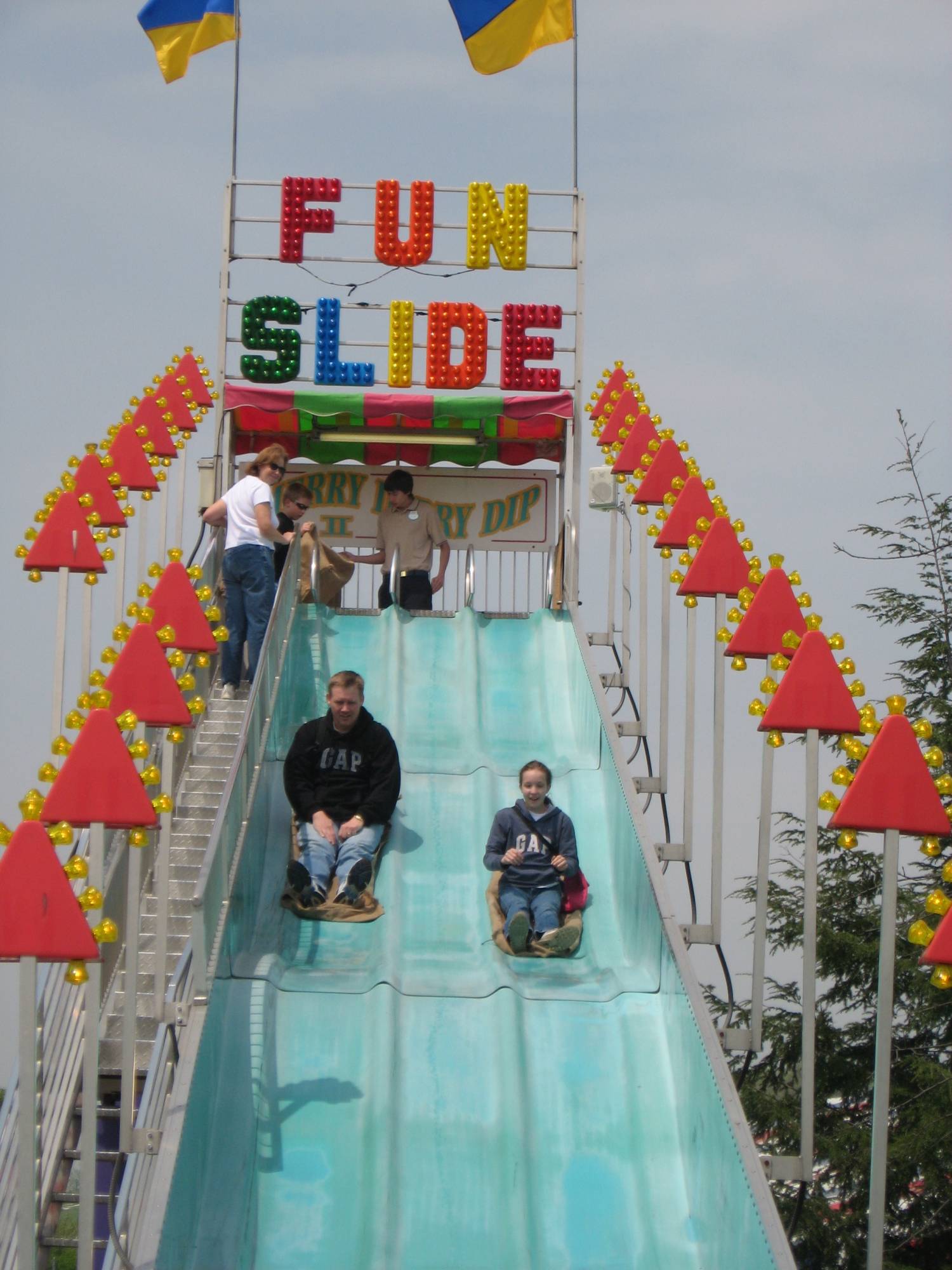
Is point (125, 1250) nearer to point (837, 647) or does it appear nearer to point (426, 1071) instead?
point (426, 1071)

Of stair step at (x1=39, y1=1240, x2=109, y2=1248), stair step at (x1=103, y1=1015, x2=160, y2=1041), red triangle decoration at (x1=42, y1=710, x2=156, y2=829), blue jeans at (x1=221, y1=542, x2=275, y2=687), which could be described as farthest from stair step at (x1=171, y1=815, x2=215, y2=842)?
red triangle decoration at (x1=42, y1=710, x2=156, y2=829)

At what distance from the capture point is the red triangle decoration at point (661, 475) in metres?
9.86

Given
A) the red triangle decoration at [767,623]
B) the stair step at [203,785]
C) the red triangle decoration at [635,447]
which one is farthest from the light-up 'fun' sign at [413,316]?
the red triangle decoration at [767,623]

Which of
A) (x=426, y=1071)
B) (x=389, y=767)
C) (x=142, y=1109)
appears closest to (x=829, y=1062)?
(x=389, y=767)

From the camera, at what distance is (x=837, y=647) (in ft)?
22.0

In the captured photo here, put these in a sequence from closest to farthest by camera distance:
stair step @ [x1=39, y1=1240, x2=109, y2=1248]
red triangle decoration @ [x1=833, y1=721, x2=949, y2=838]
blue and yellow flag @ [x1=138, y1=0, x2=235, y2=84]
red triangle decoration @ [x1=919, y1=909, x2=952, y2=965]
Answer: red triangle decoration @ [x1=919, y1=909, x2=952, y2=965] → red triangle decoration @ [x1=833, y1=721, x2=949, y2=838] → stair step @ [x1=39, y1=1240, x2=109, y2=1248] → blue and yellow flag @ [x1=138, y1=0, x2=235, y2=84]

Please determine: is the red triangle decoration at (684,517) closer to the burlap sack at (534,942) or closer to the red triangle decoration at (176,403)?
the burlap sack at (534,942)

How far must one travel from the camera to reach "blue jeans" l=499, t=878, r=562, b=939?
8.09 metres

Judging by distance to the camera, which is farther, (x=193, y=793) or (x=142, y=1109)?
(x=193, y=793)

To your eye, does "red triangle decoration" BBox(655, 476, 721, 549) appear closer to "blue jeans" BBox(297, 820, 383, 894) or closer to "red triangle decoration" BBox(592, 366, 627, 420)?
"blue jeans" BBox(297, 820, 383, 894)

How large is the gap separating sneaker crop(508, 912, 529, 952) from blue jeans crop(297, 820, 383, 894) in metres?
0.84

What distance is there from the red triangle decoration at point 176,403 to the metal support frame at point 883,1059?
7.44 m

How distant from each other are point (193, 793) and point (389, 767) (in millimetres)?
1237

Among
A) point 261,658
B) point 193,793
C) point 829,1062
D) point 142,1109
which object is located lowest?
point 829,1062
